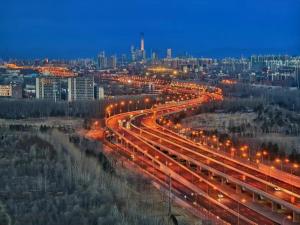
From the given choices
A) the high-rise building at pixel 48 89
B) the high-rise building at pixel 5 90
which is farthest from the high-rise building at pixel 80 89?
the high-rise building at pixel 5 90

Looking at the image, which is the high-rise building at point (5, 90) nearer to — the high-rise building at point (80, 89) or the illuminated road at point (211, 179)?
the high-rise building at point (80, 89)

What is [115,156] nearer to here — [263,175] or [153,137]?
[153,137]

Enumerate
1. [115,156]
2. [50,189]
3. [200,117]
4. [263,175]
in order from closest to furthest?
[50,189]
[263,175]
[115,156]
[200,117]

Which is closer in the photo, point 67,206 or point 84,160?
point 67,206

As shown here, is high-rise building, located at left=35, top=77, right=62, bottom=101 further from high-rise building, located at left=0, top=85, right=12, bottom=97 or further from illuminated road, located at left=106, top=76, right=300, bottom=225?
illuminated road, located at left=106, top=76, right=300, bottom=225

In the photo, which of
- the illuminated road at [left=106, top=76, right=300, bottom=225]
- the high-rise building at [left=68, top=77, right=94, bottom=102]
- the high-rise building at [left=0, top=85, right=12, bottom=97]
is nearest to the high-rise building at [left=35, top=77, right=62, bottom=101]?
the high-rise building at [left=68, top=77, right=94, bottom=102]

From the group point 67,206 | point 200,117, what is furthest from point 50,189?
point 200,117

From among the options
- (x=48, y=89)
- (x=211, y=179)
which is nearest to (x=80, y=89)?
(x=48, y=89)
